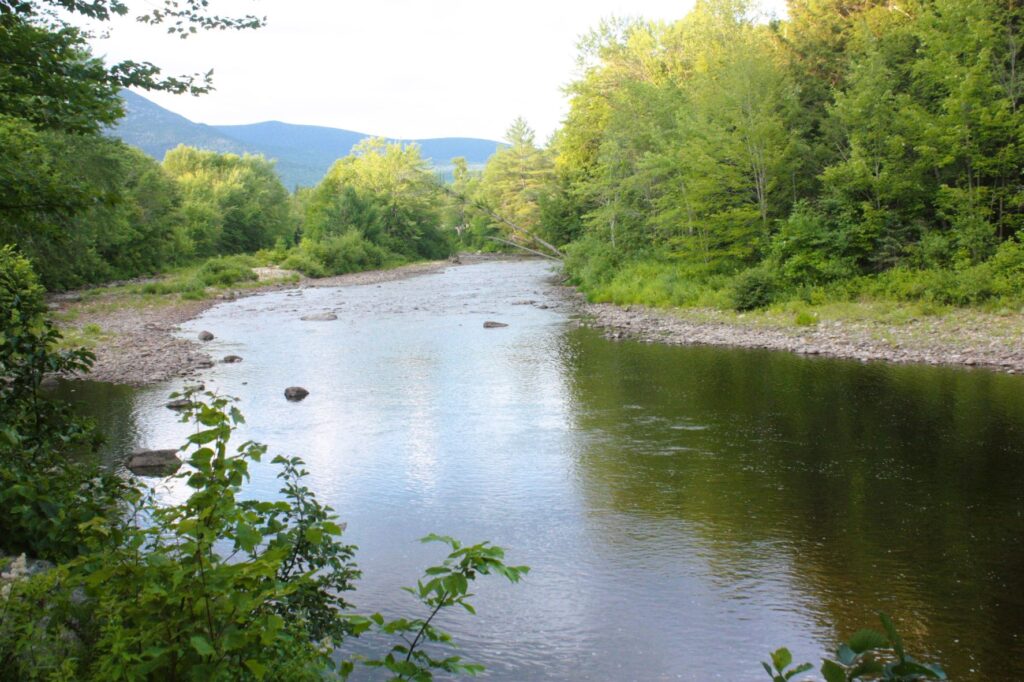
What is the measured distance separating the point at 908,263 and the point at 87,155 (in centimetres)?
2993

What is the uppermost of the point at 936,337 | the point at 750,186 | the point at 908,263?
the point at 750,186

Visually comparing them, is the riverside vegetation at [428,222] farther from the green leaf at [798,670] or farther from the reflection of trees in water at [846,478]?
the reflection of trees in water at [846,478]

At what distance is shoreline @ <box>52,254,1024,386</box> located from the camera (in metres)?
17.4

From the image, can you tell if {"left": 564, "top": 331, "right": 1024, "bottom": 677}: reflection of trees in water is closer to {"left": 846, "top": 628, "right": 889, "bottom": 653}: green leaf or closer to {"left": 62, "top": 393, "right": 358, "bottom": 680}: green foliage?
{"left": 846, "top": 628, "right": 889, "bottom": 653}: green leaf

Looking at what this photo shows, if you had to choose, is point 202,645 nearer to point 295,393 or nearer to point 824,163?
point 295,393

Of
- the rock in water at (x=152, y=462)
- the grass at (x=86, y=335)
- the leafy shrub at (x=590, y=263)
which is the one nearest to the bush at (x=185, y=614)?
the rock in water at (x=152, y=462)

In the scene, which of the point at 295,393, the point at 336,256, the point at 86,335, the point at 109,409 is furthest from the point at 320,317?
the point at 336,256

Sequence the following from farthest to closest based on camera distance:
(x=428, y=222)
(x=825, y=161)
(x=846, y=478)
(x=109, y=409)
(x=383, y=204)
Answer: (x=428, y=222) < (x=383, y=204) < (x=825, y=161) < (x=109, y=409) < (x=846, y=478)

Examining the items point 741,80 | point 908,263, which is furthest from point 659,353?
point 741,80

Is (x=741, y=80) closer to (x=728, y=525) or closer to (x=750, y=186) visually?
(x=750, y=186)

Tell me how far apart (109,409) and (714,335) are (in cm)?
1617

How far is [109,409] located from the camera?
14.5 m

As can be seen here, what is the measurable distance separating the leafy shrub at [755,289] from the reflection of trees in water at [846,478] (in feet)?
23.6

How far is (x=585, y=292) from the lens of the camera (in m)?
35.1
